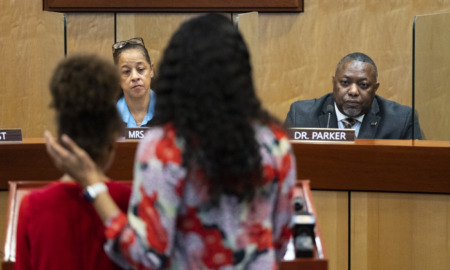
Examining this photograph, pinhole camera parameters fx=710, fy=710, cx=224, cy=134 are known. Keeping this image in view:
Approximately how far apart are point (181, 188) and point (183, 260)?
0.44 ft

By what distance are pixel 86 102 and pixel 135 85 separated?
190cm

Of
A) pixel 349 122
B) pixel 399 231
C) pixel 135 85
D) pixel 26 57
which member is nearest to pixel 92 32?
pixel 26 57

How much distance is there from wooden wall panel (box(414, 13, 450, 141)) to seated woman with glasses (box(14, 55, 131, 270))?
1.51 metres

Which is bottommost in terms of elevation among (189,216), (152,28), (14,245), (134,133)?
(14,245)

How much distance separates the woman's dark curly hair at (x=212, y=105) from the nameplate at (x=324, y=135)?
1.13 metres

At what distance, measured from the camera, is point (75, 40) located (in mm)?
4363

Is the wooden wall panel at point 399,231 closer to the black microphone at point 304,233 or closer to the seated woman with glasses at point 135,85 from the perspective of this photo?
the black microphone at point 304,233

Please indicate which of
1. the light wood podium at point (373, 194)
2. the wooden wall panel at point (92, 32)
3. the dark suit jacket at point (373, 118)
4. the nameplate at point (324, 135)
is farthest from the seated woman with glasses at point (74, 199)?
the wooden wall panel at point (92, 32)

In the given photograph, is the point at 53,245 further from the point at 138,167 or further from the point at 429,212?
the point at 429,212

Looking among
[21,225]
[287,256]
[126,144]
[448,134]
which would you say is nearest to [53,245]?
[21,225]

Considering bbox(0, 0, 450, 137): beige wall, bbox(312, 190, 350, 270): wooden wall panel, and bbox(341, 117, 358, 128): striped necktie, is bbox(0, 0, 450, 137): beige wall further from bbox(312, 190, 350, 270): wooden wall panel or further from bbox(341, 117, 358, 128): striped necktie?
bbox(312, 190, 350, 270): wooden wall panel

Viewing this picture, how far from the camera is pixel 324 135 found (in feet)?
7.52

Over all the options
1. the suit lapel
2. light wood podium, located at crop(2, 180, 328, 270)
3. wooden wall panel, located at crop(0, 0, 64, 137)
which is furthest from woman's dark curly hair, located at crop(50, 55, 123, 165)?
wooden wall panel, located at crop(0, 0, 64, 137)

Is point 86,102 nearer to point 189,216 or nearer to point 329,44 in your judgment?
point 189,216
